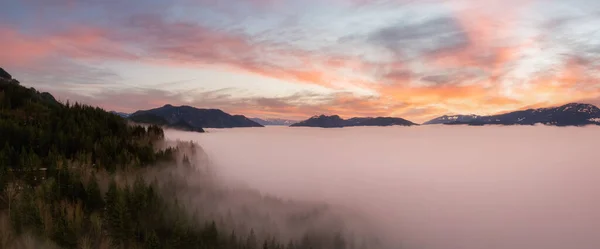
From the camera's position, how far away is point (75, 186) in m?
23.7

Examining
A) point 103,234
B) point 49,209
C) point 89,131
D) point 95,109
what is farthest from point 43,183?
point 95,109

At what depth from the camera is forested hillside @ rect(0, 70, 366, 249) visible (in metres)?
18.7

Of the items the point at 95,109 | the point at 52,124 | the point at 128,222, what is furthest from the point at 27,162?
the point at 95,109

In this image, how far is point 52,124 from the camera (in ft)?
117

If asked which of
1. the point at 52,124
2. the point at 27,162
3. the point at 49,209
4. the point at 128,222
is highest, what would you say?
the point at 52,124

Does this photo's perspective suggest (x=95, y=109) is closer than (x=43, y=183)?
No

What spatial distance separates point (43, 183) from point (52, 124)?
16.3 meters

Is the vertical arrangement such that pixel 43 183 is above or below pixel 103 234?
above

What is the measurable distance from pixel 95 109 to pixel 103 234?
110 ft

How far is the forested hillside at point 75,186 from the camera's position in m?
18.7

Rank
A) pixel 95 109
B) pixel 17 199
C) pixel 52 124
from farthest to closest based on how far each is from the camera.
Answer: pixel 95 109
pixel 52 124
pixel 17 199

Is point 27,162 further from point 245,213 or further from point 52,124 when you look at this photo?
point 245,213

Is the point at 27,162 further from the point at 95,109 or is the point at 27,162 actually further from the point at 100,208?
the point at 95,109

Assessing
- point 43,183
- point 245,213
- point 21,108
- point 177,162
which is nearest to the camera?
point 43,183
